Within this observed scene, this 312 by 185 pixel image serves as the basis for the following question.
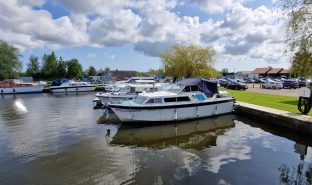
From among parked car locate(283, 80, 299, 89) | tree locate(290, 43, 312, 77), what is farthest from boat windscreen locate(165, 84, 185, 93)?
parked car locate(283, 80, 299, 89)

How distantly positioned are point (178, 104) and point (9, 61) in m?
68.1

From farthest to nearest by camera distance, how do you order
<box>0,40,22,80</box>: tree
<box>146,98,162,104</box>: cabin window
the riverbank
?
<box>0,40,22,80</box>: tree, <box>146,98,162,104</box>: cabin window, the riverbank

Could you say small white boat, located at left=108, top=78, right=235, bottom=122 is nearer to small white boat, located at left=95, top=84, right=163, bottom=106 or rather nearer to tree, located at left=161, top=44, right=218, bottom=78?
small white boat, located at left=95, top=84, right=163, bottom=106

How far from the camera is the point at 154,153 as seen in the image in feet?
46.4

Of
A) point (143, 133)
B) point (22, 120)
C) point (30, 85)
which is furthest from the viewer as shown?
point (30, 85)

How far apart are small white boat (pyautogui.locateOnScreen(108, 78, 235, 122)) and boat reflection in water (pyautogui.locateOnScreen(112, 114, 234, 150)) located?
61 cm

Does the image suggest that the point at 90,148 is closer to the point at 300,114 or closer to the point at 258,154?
the point at 258,154

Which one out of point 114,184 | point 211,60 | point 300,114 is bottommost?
point 114,184

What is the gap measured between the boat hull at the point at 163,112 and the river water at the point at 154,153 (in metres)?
0.53

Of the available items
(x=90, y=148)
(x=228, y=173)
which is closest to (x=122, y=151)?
(x=90, y=148)

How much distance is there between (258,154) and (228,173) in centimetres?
332

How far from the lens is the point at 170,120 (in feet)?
68.6

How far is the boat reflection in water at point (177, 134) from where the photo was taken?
16172 mm

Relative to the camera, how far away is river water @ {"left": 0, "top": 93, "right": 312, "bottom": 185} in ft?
35.8
